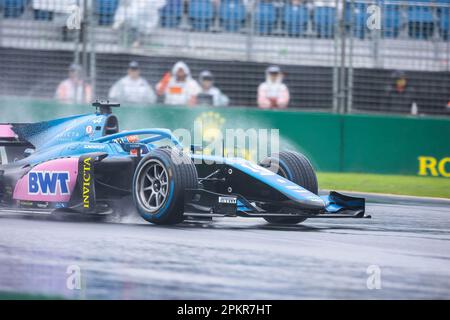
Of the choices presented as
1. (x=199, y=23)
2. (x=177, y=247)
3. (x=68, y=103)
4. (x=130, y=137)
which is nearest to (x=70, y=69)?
(x=68, y=103)

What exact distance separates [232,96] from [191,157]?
7.00 metres

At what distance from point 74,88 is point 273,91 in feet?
10.4

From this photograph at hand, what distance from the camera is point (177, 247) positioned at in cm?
691

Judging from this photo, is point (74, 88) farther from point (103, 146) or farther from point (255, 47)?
point (103, 146)

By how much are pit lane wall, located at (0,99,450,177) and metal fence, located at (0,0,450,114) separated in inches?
8.8

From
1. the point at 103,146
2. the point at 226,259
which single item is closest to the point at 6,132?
the point at 103,146

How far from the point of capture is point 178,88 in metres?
15.0

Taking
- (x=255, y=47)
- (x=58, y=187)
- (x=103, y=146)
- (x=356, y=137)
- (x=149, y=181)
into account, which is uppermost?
(x=255, y=47)

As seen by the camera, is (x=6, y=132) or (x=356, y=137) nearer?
(x=6, y=132)

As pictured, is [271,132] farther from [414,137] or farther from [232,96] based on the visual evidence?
[414,137]

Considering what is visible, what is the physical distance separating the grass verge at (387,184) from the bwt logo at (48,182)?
5.01 m

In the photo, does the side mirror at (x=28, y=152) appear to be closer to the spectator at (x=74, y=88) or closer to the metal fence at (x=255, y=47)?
the spectator at (x=74, y=88)

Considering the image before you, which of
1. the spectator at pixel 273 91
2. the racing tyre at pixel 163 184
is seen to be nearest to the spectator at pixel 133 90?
the spectator at pixel 273 91

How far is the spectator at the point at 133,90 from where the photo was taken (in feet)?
49.1
